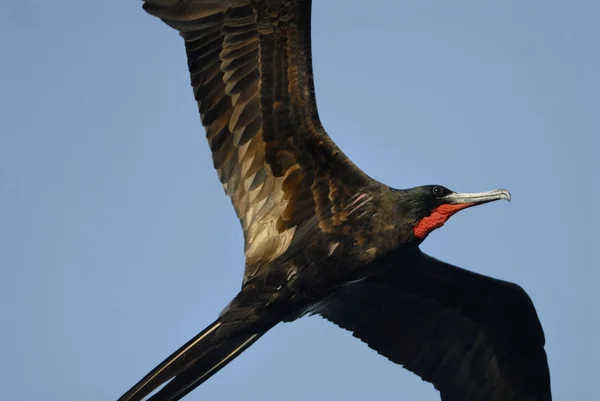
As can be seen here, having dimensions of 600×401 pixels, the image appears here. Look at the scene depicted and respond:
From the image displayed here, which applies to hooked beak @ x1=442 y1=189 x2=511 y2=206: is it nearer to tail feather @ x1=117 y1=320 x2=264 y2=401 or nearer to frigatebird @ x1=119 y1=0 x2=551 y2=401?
frigatebird @ x1=119 y1=0 x2=551 y2=401

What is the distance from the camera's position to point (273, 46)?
30.5ft

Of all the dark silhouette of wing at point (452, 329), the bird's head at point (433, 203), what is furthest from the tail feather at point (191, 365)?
the bird's head at point (433, 203)

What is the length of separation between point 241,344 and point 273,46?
90.7 inches

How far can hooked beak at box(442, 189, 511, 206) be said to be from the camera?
904 cm

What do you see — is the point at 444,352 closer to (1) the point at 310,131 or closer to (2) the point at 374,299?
(2) the point at 374,299

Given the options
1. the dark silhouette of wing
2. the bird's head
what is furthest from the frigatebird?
the dark silhouette of wing

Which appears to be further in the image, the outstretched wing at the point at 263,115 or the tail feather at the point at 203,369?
the outstretched wing at the point at 263,115

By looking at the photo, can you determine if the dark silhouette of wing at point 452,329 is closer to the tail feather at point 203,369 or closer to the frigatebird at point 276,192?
the frigatebird at point 276,192

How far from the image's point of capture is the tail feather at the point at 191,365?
8.94 m

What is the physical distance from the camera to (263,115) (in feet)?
31.0

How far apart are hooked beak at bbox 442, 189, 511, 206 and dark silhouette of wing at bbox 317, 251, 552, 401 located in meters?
1.38

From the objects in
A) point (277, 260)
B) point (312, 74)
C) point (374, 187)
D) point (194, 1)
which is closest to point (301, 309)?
point (277, 260)

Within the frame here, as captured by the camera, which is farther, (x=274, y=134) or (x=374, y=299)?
(x=374, y=299)

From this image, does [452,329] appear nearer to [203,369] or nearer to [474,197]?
[474,197]
